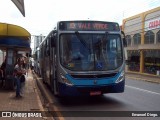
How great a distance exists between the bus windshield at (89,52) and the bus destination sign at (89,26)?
0.26 meters

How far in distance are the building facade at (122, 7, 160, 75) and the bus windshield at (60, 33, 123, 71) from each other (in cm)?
2662

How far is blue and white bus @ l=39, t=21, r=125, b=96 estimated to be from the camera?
12.0 meters

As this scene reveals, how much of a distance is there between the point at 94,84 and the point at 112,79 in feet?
2.48

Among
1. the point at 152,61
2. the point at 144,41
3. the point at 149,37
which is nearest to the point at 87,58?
the point at 152,61

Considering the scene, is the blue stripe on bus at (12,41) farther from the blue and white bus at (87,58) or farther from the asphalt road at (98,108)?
the blue and white bus at (87,58)

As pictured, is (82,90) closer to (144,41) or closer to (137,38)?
(144,41)

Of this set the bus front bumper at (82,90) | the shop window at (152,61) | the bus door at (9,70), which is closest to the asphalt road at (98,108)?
the bus front bumper at (82,90)

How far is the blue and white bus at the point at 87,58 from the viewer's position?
12.0 meters

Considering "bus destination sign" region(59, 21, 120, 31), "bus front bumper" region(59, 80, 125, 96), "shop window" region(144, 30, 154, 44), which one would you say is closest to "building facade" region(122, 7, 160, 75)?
"shop window" region(144, 30, 154, 44)

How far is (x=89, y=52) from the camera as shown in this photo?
12305 mm

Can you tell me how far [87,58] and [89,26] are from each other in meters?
1.30

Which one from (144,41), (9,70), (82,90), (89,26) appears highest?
(144,41)

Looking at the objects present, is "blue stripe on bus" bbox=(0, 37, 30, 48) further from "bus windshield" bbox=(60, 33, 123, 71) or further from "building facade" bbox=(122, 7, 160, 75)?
"building facade" bbox=(122, 7, 160, 75)

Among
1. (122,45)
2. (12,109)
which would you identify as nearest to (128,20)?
(122,45)
